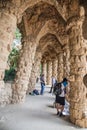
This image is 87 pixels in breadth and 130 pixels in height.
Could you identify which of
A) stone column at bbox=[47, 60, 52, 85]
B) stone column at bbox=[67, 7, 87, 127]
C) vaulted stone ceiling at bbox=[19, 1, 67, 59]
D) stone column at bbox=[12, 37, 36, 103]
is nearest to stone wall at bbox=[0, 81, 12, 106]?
stone column at bbox=[12, 37, 36, 103]

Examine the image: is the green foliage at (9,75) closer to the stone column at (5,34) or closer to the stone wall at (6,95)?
the stone wall at (6,95)

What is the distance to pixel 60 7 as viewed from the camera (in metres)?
8.14

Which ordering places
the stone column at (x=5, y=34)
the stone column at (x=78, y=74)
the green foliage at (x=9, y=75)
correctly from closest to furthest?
the stone column at (x=78, y=74), the stone column at (x=5, y=34), the green foliage at (x=9, y=75)

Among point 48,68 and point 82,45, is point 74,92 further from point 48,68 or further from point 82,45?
point 48,68

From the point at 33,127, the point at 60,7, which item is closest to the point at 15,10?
the point at 60,7

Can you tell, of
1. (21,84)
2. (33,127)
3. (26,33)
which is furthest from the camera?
(26,33)

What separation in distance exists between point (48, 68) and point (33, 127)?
2243 centimetres

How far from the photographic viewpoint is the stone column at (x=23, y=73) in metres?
10.7

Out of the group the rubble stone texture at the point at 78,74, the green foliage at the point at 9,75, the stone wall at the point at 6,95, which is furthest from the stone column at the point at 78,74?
the green foliage at the point at 9,75

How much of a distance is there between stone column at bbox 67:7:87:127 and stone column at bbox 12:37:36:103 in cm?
407

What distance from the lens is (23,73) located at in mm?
10969

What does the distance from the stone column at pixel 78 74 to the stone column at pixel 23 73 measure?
407 cm

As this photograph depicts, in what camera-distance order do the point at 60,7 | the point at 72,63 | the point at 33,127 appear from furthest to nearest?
the point at 60,7 → the point at 72,63 → the point at 33,127

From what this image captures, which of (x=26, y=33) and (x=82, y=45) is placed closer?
(x=82, y=45)
